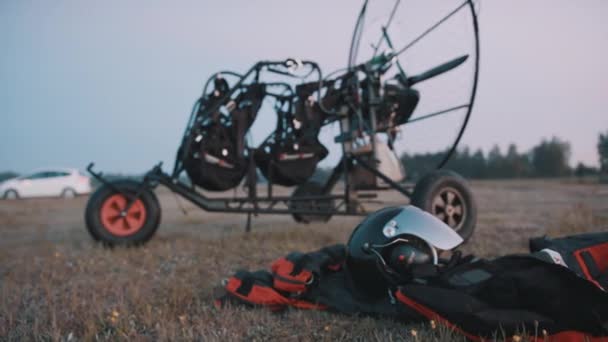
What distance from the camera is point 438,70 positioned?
17.0 feet

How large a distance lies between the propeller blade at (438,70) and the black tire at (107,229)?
3771 mm

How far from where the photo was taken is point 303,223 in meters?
8.01

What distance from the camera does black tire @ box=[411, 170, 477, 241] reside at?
15.4 ft

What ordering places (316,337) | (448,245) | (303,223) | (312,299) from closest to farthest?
(316,337) < (448,245) < (312,299) < (303,223)

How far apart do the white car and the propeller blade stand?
82.9ft

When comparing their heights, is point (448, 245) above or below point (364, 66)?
below

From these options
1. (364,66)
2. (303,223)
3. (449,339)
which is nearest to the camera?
(449,339)

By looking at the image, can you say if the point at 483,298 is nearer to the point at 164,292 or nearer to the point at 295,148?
the point at 164,292

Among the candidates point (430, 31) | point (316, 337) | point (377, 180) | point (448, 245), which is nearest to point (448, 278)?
point (448, 245)

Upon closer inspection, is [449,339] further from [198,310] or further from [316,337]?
[198,310]

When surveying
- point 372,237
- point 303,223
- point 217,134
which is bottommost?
point 303,223

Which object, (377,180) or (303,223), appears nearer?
(377,180)

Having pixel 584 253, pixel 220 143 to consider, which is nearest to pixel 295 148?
pixel 220 143

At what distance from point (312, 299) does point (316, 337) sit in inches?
23.1
